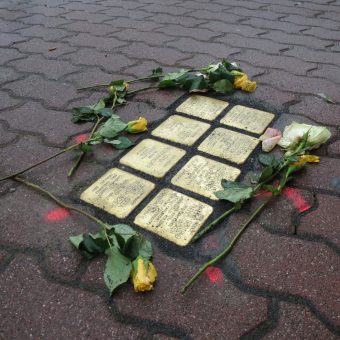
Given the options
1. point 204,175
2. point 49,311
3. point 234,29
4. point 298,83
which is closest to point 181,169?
point 204,175

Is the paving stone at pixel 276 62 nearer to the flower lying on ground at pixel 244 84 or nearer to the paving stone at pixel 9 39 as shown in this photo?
the flower lying on ground at pixel 244 84

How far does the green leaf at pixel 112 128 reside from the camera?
63.0 inches

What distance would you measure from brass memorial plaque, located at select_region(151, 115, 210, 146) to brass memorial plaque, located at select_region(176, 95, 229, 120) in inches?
2.9

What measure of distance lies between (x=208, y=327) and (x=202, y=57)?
187 centimetres

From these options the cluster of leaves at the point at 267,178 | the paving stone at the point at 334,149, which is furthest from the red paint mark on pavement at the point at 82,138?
the paving stone at the point at 334,149

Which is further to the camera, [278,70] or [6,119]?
[278,70]

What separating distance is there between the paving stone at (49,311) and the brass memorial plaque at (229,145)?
0.76 metres

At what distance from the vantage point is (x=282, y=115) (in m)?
1.77

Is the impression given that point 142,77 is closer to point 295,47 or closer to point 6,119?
point 6,119

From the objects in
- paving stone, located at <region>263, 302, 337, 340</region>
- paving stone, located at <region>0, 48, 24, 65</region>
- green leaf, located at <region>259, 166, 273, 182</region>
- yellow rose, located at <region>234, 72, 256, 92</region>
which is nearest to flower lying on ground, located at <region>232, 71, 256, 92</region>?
yellow rose, located at <region>234, 72, 256, 92</region>

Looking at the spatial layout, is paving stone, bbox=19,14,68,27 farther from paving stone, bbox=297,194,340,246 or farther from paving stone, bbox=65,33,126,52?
paving stone, bbox=297,194,340,246

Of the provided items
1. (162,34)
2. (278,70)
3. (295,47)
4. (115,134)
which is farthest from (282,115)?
(162,34)

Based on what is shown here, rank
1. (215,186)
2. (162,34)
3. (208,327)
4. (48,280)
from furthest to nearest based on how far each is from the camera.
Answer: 1. (162,34)
2. (215,186)
3. (48,280)
4. (208,327)

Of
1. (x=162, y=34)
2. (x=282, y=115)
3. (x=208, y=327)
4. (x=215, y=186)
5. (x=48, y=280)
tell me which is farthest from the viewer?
(x=162, y=34)
